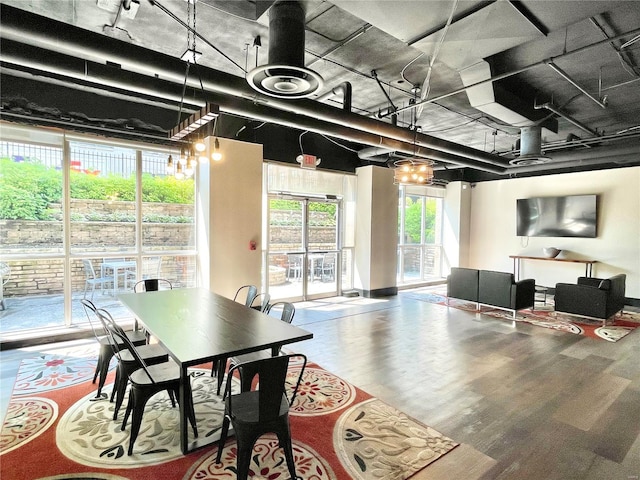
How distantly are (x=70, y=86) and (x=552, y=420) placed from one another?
643 cm

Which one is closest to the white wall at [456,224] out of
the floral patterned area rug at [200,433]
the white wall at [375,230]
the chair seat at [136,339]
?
the white wall at [375,230]

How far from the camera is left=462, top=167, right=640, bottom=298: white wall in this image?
23.6 feet

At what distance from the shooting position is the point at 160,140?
5.18 metres

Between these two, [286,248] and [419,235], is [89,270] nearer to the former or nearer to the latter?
[286,248]

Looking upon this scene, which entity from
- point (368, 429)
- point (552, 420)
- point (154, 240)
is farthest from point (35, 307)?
point (552, 420)

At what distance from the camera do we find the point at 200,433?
8.50ft

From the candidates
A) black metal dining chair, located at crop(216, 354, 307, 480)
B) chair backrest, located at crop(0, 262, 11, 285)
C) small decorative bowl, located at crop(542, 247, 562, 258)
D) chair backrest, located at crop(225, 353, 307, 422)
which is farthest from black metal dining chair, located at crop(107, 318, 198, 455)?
small decorative bowl, located at crop(542, 247, 562, 258)

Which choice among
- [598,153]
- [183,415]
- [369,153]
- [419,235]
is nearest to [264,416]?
[183,415]

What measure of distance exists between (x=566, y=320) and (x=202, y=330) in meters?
6.21

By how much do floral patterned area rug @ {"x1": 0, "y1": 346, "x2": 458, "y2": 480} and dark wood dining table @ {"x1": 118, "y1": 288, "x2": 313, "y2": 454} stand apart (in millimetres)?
250

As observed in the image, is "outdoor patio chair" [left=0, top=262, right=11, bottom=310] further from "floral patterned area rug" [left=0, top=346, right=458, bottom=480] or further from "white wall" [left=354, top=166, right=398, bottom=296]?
"white wall" [left=354, top=166, right=398, bottom=296]

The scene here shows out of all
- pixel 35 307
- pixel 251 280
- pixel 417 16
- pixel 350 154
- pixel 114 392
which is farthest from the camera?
pixel 350 154

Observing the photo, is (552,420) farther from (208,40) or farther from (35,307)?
(35,307)

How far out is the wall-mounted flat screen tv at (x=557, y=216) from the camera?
7.62 m
